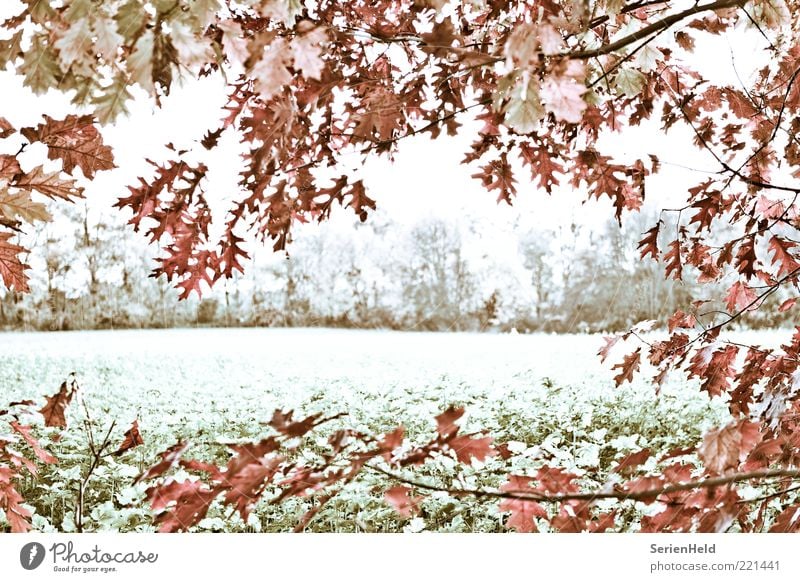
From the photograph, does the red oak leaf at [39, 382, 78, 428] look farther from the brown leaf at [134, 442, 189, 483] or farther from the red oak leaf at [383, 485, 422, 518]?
the red oak leaf at [383, 485, 422, 518]

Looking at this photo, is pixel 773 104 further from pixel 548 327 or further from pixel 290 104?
pixel 548 327

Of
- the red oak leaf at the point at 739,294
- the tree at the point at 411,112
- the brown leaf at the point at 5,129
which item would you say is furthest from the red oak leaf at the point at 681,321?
the brown leaf at the point at 5,129

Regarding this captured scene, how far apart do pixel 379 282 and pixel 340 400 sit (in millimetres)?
539

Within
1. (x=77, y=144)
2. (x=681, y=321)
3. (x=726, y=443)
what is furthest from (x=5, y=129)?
(x=681, y=321)

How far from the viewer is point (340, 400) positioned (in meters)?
2.43

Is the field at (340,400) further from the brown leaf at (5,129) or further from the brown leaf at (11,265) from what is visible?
the brown leaf at (5,129)

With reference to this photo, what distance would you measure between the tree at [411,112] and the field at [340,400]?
2.28 ft

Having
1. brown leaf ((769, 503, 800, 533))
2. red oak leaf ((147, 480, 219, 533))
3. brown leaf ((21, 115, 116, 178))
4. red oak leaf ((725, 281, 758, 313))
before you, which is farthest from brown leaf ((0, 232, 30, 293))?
red oak leaf ((725, 281, 758, 313))

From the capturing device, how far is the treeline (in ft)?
6.68

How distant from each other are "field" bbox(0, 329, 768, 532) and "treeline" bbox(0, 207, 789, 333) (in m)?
0.17

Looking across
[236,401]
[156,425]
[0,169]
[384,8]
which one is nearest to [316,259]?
→ [236,401]

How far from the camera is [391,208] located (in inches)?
101

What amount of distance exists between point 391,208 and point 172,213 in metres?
1.84

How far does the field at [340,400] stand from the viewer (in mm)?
1459
